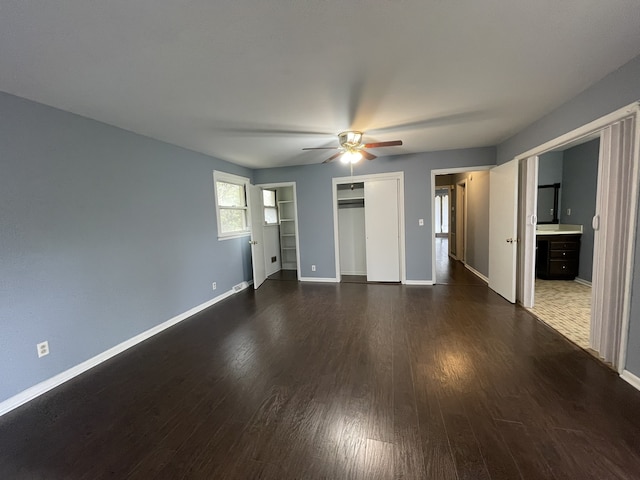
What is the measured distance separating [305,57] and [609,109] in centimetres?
247

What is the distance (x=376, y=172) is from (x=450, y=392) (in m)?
3.83

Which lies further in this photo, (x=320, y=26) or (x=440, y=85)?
(x=440, y=85)

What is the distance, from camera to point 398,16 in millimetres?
1444

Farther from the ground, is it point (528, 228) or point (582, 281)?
point (528, 228)

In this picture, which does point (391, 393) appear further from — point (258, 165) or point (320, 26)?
point (258, 165)

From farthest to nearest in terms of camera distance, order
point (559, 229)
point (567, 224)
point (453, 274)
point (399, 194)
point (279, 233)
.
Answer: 1. point (279, 233)
2. point (453, 274)
3. point (559, 229)
4. point (567, 224)
5. point (399, 194)

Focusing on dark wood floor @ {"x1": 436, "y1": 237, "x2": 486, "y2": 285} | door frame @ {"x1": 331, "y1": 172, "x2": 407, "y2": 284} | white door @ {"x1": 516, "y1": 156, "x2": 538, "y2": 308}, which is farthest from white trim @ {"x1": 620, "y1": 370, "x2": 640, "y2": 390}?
door frame @ {"x1": 331, "y1": 172, "x2": 407, "y2": 284}

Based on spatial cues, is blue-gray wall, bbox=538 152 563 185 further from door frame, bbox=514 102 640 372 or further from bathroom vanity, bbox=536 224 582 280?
door frame, bbox=514 102 640 372

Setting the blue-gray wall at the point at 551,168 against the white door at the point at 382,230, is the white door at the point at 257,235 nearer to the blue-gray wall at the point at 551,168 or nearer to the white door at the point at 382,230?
the white door at the point at 382,230

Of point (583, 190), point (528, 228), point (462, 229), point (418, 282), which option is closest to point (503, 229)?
point (528, 228)

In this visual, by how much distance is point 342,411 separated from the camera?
72.3 inches

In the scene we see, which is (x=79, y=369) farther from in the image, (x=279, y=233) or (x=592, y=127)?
(x=592, y=127)


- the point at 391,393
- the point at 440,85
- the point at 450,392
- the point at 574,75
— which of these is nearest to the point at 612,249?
the point at 574,75

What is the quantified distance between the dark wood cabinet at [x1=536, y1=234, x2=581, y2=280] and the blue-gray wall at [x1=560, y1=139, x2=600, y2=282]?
9cm
